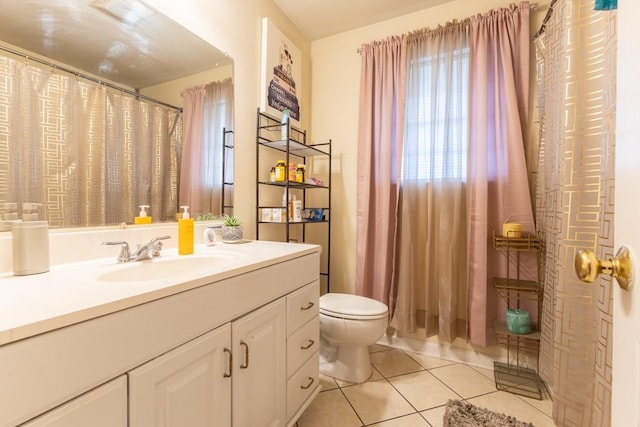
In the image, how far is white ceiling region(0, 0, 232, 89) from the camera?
0.90m

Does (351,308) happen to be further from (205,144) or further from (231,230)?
(205,144)

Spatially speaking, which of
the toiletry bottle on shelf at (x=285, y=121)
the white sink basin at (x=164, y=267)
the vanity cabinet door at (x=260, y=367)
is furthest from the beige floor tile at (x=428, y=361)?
the toiletry bottle on shelf at (x=285, y=121)

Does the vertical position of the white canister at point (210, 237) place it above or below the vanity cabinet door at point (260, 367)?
above

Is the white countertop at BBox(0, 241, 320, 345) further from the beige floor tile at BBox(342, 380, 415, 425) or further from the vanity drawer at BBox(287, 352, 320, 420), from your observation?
the beige floor tile at BBox(342, 380, 415, 425)

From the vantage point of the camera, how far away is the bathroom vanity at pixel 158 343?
49cm

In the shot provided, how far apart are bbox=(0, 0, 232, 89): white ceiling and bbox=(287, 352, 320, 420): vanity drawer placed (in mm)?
1425

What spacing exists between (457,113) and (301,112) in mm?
1162

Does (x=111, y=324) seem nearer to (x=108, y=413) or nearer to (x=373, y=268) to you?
(x=108, y=413)

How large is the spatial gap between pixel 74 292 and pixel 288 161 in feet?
4.25

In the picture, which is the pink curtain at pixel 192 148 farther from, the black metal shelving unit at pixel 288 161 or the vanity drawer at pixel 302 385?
the vanity drawer at pixel 302 385

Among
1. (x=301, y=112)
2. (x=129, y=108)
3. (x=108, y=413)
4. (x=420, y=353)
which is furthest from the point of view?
(x=301, y=112)

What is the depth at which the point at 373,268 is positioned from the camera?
2.12 metres

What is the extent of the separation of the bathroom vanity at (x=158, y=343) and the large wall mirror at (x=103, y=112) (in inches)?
10.5

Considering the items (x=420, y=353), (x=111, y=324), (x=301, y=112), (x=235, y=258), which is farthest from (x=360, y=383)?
(x=301, y=112)
